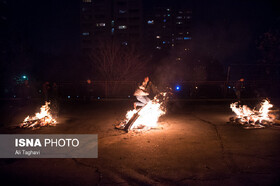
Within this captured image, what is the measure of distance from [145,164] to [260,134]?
475 centimetres

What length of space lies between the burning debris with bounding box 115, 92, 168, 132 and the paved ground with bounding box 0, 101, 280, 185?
1.87ft

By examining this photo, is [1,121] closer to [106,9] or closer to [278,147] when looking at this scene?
[278,147]

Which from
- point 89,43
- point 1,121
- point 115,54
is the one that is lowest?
point 1,121

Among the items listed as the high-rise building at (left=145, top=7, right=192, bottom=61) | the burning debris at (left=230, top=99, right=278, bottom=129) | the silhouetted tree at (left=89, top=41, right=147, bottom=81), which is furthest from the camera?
the high-rise building at (left=145, top=7, right=192, bottom=61)

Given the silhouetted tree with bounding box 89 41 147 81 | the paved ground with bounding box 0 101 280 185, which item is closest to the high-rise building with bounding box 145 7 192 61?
the silhouetted tree with bounding box 89 41 147 81

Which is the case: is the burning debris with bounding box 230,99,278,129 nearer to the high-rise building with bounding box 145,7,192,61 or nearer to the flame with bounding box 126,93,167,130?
the flame with bounding box 126,93,167,130

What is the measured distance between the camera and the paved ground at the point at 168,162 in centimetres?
470

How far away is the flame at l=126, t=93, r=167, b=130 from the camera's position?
9.27 meters

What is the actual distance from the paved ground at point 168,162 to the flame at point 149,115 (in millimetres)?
872

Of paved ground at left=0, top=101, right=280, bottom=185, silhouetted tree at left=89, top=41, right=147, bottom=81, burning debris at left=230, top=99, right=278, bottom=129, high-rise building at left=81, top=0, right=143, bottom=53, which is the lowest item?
paved ground at left=0, top=101, right=280, bottom=185

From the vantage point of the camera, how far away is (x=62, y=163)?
5.61 m

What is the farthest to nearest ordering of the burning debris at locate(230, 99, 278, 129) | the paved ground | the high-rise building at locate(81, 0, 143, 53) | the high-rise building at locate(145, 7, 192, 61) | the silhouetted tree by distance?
the high-rise building at locate(145, 7, 192, 61) → the high-rise building at locate(81, 0, 143, 53) → the silhouetted tree → the burning debris at locate(230, 99, 278, 129) → the paved ground

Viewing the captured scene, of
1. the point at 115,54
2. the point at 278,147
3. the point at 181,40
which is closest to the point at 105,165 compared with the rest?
the point at 278,147

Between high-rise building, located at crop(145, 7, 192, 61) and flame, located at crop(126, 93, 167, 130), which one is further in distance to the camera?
high-rise building, located at crop(145, 7, 192, 61)
